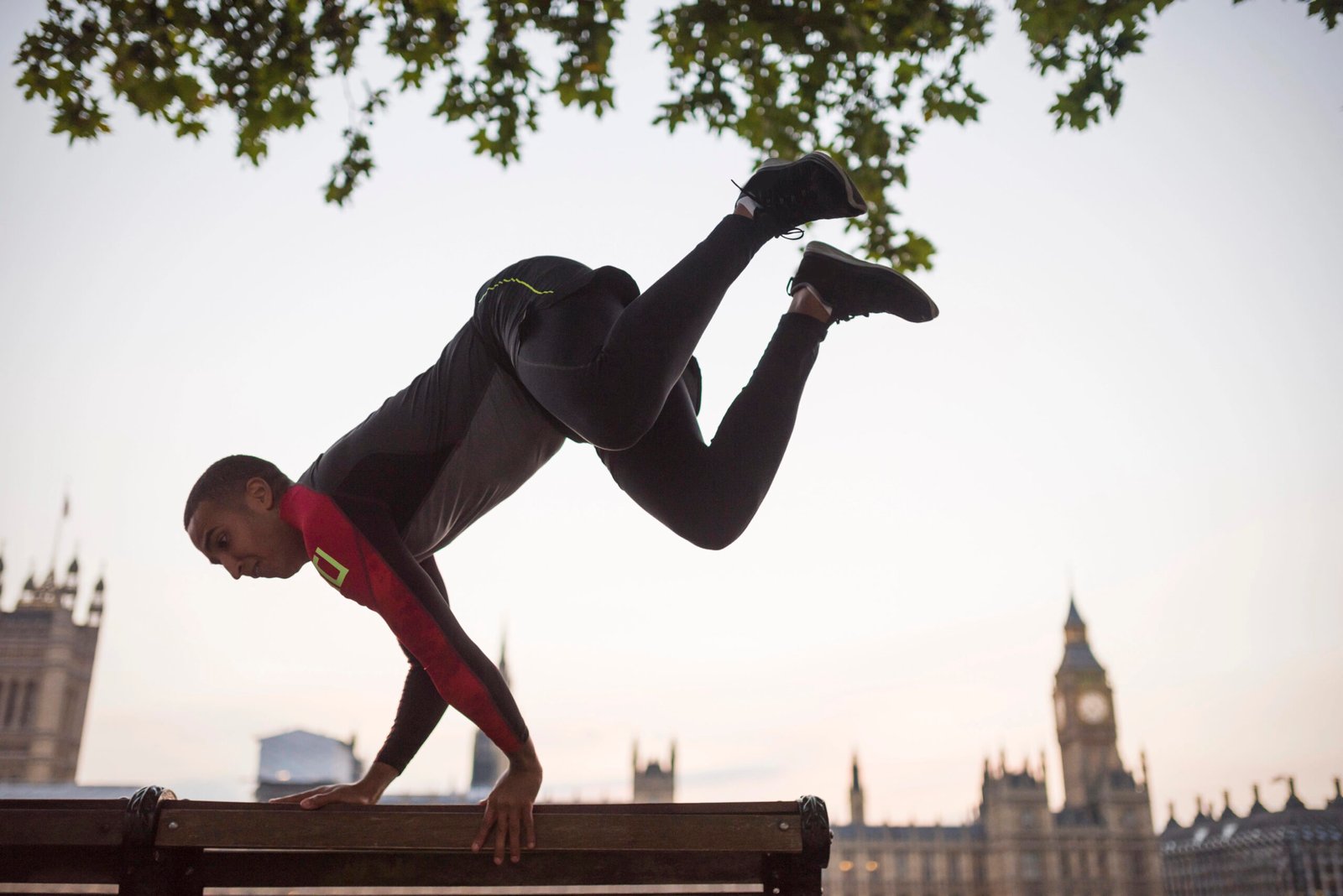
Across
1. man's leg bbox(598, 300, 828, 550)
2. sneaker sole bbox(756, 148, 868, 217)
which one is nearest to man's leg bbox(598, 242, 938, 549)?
man's leg bbox(598, 300, 828, 550)

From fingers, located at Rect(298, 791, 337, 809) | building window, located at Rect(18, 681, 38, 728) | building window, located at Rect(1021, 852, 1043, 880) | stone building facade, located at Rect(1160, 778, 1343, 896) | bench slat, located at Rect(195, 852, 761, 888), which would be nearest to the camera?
fingers, located at Rect(298, 791, 337, 809)

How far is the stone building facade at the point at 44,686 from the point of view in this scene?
62062mm

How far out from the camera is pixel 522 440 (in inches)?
85.4

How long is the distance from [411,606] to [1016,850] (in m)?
68.6

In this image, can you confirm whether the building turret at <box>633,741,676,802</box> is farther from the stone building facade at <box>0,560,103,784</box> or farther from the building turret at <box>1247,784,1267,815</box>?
the building turret at <box>1247,784,1267,815</box>

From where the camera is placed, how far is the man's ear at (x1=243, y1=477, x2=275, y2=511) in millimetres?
2217

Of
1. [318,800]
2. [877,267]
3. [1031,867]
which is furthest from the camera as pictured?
[1031,867]

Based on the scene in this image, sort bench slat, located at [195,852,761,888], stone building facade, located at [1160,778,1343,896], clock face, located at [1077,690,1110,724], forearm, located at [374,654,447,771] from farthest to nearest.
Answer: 1. clock face, located at [1077,690,1110,724]
2. stone building facade, located at [1160,778,1343,896]
3. forearm, located at [374,654,447,771]
4. bench slat, located at [195,852,761,888]

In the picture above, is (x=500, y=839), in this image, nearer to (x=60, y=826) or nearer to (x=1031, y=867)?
(x=60, y=826)

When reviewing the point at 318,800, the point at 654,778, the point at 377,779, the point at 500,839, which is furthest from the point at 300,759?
the point at 500,839

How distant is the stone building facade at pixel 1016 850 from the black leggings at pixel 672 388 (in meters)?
66.1

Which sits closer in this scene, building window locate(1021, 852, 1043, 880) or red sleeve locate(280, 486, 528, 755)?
red sleeve locate(280, 486, 528, 755)

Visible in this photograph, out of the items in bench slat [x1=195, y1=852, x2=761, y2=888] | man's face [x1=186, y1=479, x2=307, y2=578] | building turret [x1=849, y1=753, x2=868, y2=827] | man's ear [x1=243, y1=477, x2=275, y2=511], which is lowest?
bench slat [x1=195, y1=852, x2=761, y2=888]

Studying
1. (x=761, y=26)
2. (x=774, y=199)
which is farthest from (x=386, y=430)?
(x=761, y=26)
